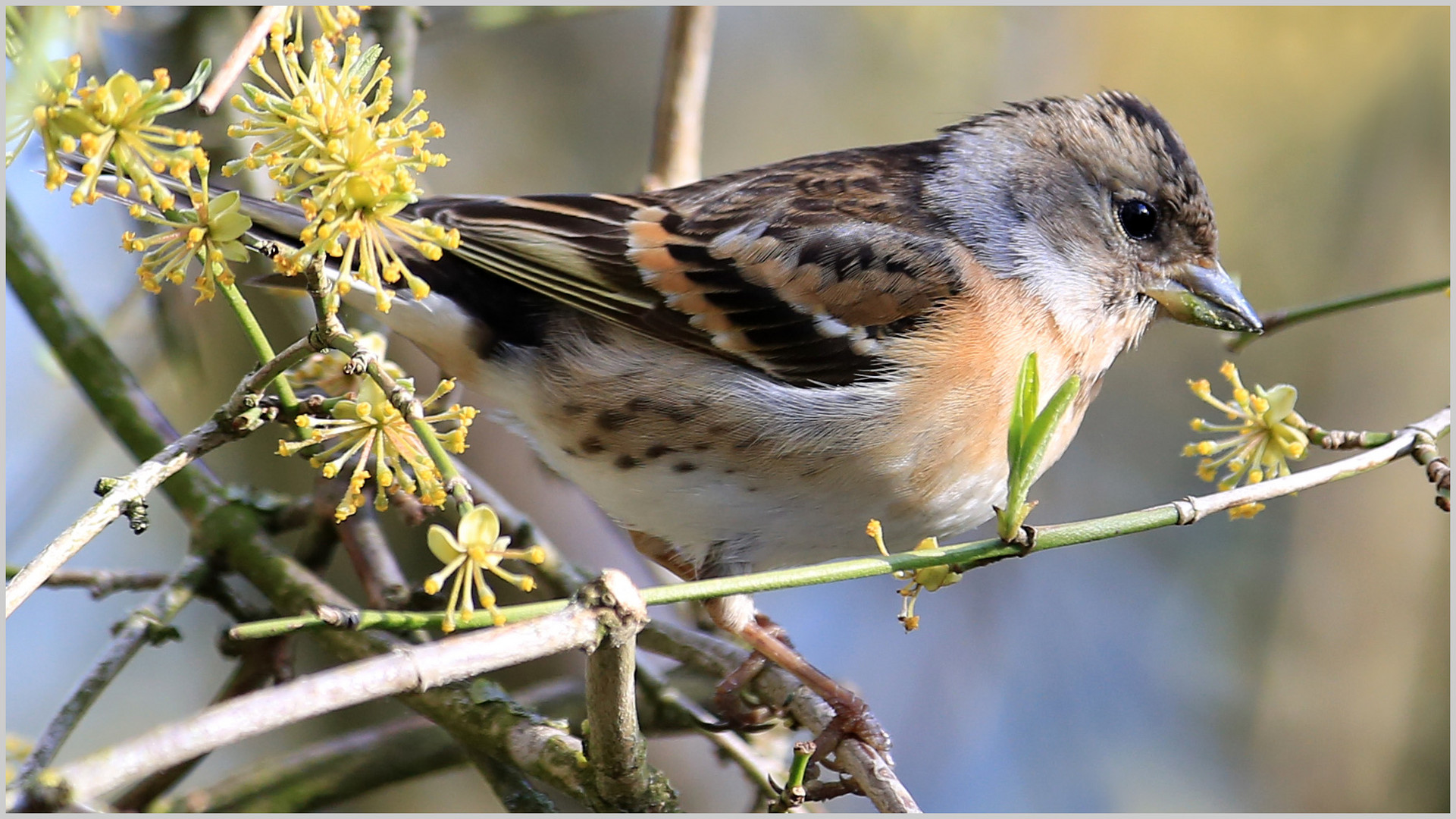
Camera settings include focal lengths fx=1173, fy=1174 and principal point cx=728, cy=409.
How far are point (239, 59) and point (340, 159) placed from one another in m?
0.33

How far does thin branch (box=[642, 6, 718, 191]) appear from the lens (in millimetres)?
3820

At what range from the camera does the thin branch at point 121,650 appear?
2.12 meters

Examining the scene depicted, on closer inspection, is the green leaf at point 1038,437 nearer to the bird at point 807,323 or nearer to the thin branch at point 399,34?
the bird at point 807,323

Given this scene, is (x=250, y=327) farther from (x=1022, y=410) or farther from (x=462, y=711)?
(x=462, y=711)

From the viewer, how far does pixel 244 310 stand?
156 centimetres

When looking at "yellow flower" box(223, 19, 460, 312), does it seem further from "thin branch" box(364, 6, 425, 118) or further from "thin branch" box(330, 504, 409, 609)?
"thin branch" box(364, 6, 425, 118)

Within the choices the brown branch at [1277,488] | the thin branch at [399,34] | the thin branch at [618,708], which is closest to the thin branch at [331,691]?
the thin branch at [618,708]

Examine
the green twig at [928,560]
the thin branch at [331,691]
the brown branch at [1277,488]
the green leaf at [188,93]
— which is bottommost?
the thin branch at [331,691]

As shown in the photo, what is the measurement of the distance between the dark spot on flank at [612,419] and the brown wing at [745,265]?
0.72ft

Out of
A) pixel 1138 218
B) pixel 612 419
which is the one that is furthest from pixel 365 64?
pixel 1138 218

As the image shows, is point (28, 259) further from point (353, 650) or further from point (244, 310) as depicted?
point (244, 310)

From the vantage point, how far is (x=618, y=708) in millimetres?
1842

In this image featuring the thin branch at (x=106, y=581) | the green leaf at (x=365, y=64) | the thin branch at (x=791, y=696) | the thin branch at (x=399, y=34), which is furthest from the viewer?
the thin branch at (x=399, y=34)

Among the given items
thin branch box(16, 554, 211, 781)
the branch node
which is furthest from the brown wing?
the branch node
